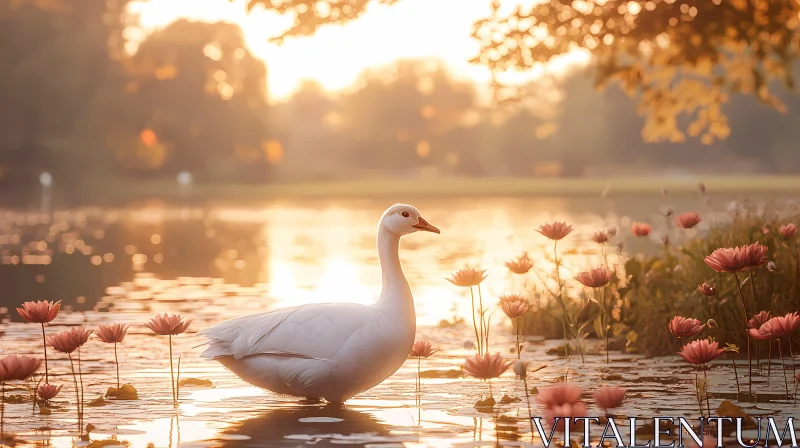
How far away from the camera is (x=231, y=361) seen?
950 centimetres

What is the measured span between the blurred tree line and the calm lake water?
5.26 m

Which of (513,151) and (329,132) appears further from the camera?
(329,132)

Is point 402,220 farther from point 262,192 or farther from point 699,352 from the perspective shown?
point 262,192

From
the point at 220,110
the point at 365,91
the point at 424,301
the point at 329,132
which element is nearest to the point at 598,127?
the point at 365,91

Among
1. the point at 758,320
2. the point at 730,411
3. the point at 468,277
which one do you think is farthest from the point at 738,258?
the point at 468,277

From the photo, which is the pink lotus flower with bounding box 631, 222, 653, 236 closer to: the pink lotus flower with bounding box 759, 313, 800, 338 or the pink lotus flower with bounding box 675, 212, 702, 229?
the pink lotus flower with bounding box 675, 212, 702, 229

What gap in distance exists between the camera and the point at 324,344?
9.16m

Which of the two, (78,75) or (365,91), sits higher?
(365,91)

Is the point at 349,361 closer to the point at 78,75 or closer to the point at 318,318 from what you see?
Result: the point at 318,318

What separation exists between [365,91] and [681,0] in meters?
145

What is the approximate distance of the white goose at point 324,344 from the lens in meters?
9.12

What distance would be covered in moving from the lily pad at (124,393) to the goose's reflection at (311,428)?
1.30m

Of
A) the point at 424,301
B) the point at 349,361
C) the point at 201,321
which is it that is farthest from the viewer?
the point at 424,301

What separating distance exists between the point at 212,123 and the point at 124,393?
3155 inches
